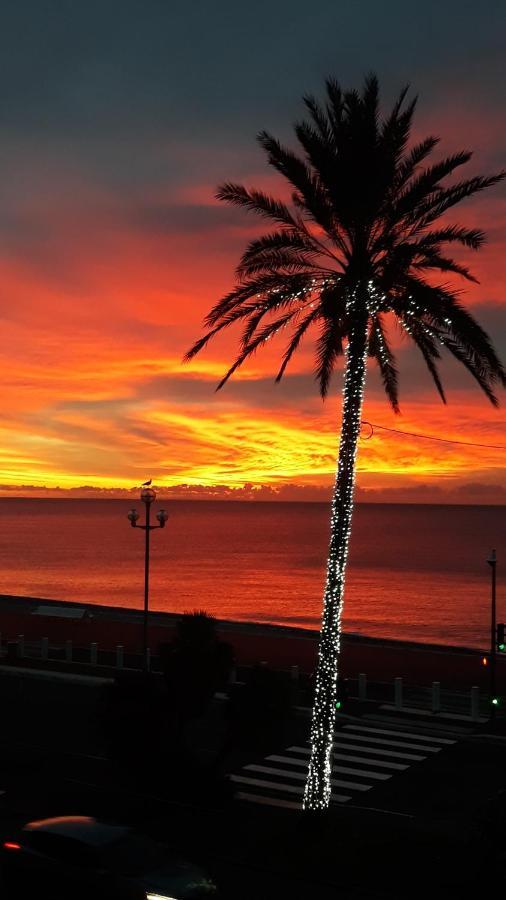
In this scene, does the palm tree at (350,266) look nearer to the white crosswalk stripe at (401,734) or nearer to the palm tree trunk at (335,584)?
→ the palm tree trunk at (335,584)

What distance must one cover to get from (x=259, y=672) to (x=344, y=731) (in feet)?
33.9

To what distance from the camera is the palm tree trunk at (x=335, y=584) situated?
1898 cm

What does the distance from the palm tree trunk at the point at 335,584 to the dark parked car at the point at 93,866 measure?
16.2 ft

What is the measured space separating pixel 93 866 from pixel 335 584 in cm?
736

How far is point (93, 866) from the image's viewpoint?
1377 cm

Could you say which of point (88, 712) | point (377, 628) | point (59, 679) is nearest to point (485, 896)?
point (88, 712)

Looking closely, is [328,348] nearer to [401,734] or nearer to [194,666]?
[194,666]

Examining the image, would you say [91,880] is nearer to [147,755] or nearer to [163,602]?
[147,755]

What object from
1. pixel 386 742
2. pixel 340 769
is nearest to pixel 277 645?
pixel 386 742

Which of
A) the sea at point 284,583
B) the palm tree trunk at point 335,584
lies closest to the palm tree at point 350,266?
the palm tree trunk at point 335,584

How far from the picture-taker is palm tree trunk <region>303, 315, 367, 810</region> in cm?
1898

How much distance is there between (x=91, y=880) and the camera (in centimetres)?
1370

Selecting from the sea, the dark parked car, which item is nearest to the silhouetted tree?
the dark parked car

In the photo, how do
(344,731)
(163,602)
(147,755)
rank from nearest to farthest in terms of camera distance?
1. (147,755)
2. (344,731)
3. (163,602)
